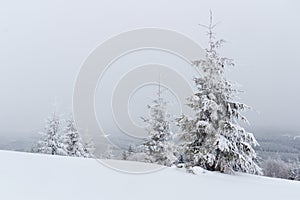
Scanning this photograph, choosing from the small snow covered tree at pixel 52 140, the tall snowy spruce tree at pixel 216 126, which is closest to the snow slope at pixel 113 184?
the tall snowy spruce tree at pixel 216 126

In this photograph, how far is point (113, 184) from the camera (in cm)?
526

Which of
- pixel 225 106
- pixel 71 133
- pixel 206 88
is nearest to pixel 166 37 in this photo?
pixel 206 88

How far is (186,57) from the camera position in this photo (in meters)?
9.21

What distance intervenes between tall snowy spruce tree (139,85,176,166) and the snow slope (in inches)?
274

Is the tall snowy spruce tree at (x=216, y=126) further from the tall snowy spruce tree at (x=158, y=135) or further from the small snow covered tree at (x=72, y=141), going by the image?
the small snow covered tree at (x=72, y=141)

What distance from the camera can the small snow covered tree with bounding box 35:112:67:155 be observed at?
18250 mm

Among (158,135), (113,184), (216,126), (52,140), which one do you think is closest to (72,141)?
(52,140)

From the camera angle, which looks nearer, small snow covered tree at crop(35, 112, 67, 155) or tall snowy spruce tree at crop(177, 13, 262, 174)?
tall snowy spruce tree at crop(177, 13, 262, 174)

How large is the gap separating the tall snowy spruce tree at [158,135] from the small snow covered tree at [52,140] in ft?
21.2

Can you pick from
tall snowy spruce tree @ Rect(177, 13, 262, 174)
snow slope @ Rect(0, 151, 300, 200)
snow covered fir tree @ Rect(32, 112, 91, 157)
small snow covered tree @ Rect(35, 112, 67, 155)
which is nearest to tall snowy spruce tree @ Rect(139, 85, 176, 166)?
tall snowy spruce tree @ Rect(177, 13, 262, 174)

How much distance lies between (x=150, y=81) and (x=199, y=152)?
544cm

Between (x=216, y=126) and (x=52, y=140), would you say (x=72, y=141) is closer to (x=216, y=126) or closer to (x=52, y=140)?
(x=52, y=140)

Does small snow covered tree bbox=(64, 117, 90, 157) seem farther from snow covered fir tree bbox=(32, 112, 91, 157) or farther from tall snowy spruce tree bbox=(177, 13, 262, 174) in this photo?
tall snowy spruce tree bbox=(177, 13, 262, 174)

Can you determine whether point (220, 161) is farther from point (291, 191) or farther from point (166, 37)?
point (166, 37)
